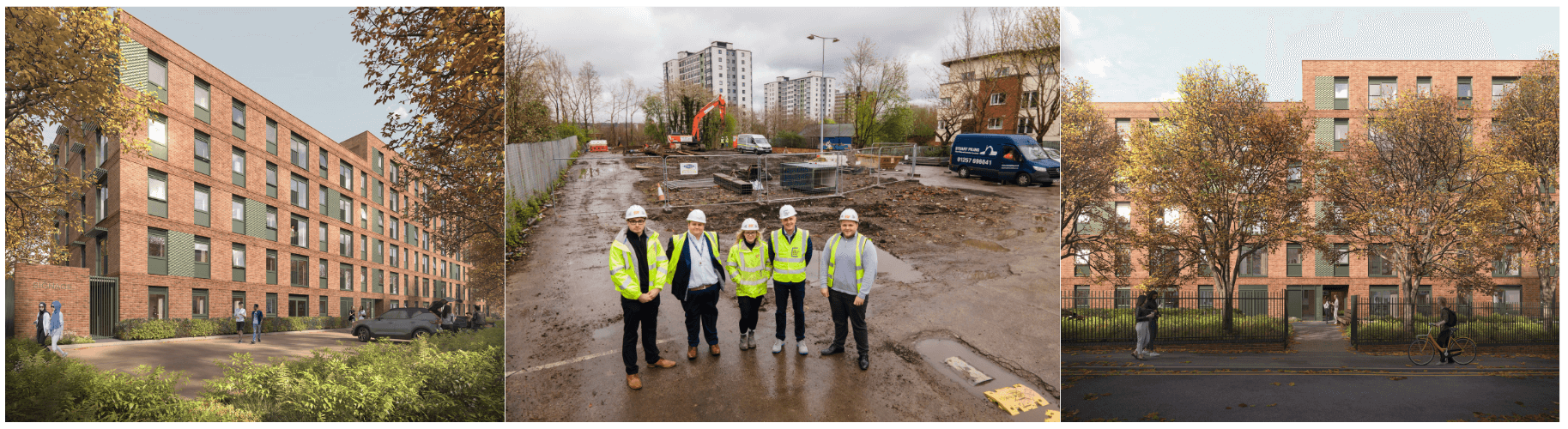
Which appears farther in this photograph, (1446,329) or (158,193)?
(1446,329)

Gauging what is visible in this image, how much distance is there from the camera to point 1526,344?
634 cm

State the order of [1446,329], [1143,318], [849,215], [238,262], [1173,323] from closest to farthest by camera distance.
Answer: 1. [849,215]
2. [238,262]
3. [1446,329]
4. [1143,318]
5. [1173,323]

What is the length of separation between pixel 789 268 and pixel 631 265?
3.10 feet

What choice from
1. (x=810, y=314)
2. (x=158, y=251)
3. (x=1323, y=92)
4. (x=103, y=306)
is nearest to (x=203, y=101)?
(x=158, y=251)

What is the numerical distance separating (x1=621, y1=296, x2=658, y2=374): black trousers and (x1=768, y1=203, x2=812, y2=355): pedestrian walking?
2.41 feet

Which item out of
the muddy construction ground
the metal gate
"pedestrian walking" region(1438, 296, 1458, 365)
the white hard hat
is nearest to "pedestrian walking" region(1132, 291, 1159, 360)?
"pedestrian walking" region(1438, 296, 1458, 365)

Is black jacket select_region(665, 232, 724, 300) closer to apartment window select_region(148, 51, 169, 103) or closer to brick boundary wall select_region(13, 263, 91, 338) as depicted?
apartment window select_region(148, 51, 169, 103)

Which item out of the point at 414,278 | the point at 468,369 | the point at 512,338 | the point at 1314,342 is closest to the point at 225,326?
the point at 414,278

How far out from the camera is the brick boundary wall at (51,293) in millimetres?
4410

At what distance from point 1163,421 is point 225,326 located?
8.14m

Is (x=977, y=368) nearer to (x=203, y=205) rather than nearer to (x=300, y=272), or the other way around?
(x=300, y=272)

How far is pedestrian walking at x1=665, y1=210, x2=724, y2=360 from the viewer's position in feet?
11.6

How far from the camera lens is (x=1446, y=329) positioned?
6.50 meters

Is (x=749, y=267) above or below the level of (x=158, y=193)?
below
